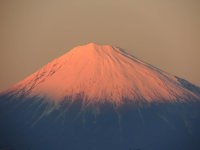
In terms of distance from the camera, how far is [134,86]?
6614 inches

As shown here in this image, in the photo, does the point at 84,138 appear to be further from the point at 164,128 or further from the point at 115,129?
the point at 164,128

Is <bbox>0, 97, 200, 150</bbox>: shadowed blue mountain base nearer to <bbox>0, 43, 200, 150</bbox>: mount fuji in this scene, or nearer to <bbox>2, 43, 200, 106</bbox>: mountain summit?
<bbox>0, 43, 200, 150</bbox>: mount fuji

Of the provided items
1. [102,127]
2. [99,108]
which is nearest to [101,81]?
[99,108]

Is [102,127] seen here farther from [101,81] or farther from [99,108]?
[101,81]

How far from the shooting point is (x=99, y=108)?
505 feet

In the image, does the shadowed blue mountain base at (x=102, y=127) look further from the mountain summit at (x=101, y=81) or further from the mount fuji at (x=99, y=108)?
the mountain summit at (x=101, y=81)

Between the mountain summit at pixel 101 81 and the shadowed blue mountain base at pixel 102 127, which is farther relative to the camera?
the mountain summit at pixel 101 81

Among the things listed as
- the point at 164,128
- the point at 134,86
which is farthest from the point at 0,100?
the point at 164,128

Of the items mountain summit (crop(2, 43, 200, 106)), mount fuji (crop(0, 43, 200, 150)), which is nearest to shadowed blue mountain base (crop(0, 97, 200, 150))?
mount fuji (crop(0, 43, 200, 150))

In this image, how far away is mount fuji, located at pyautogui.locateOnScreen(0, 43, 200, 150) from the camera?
144 metres

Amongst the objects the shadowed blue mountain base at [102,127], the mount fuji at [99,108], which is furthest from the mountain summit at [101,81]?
the shadowed blue mountain base at [102,127]

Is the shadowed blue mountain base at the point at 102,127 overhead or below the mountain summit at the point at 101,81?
below

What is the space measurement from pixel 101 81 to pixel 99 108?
19.1m

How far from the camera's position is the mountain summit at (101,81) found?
16188 centimetres
